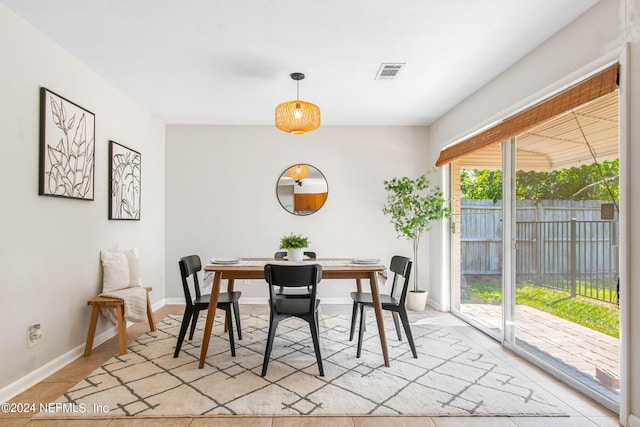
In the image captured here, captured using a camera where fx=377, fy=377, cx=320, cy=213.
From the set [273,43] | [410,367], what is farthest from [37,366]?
[273,43]

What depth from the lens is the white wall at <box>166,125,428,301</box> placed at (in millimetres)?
5137

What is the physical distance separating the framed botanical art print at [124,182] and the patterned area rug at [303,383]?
133cm

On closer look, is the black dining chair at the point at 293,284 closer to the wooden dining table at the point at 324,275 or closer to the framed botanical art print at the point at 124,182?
the wooden dining table at the point at 324,275

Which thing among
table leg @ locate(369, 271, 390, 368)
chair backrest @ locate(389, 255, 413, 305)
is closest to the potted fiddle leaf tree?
chair backrest @ locate(389, 255, 413, 305)

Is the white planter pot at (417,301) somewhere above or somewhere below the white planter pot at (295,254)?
below

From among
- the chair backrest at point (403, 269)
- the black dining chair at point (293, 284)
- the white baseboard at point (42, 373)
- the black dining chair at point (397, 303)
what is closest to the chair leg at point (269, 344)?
the black dining chair at point (293, 284)

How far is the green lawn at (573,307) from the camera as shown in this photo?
228 cm

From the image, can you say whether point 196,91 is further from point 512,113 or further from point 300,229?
point 512,113

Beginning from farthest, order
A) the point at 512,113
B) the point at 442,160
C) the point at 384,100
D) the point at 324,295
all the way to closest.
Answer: the point at 324,295, the point at 442,160, the point at 384,100, the point at 512,113

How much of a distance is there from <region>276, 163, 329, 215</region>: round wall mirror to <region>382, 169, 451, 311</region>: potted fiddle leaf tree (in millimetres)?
898

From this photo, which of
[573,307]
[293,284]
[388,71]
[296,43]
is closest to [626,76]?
[573,307]

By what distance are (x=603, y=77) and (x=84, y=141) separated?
3.79 m

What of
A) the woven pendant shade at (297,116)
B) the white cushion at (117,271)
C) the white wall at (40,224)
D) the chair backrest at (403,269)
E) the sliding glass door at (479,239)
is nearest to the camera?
the white wall at (40,224)

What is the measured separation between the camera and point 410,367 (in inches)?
113
